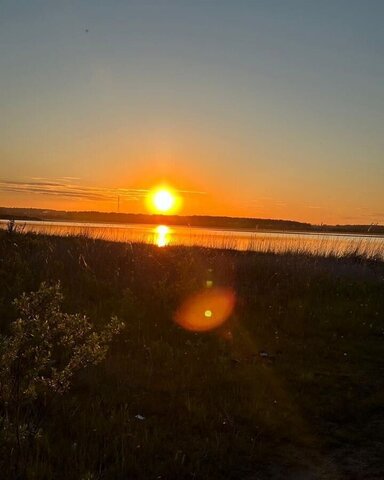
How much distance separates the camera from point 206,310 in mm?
11594

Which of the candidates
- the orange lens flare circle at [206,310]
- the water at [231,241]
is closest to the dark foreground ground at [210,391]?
the orange lens flare circle at [206,310]

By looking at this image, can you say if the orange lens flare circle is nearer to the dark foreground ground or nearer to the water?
the dark foreground ground

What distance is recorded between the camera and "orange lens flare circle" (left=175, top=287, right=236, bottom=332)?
10.6m

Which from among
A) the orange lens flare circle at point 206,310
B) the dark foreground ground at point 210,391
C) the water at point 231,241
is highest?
the water at point 231,241

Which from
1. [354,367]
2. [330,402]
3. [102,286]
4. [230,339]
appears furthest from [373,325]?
[102,286]

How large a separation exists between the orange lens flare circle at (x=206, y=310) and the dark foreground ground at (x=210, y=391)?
0.23 meters

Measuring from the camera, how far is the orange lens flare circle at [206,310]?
10.6 meters

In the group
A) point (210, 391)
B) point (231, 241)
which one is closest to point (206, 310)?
point (210, 391)

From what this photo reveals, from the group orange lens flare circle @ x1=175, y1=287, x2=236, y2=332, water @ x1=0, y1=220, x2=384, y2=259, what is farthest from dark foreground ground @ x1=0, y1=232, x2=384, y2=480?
water @ x1=0, y1=220, x2=384, y2=259

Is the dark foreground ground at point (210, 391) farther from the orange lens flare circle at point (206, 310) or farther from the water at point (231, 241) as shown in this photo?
the water at point (231, 241)

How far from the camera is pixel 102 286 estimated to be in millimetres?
12367

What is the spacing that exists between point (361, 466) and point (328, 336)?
5386 mm

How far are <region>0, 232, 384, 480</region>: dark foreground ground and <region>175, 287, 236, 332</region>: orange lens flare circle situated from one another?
0.23 m

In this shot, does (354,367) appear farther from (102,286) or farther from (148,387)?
(102,286)
